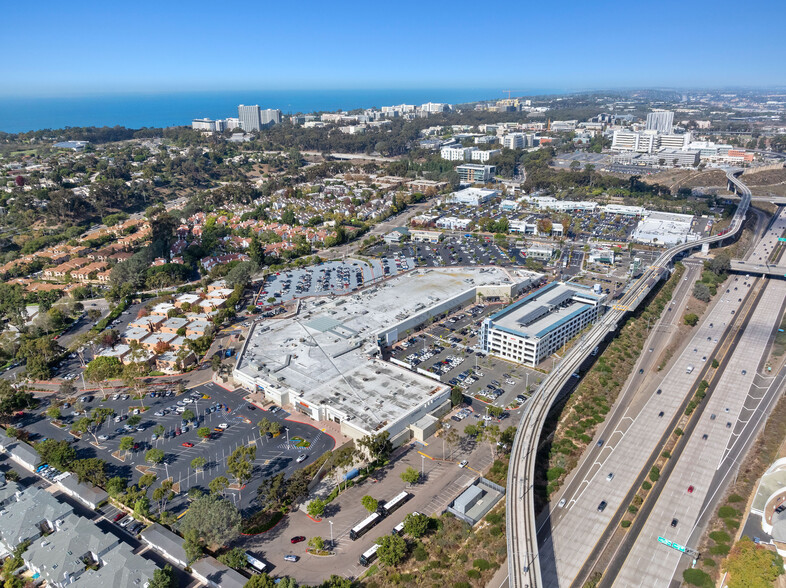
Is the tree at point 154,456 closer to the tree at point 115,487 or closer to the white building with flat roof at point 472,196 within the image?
the tree at point 115,487

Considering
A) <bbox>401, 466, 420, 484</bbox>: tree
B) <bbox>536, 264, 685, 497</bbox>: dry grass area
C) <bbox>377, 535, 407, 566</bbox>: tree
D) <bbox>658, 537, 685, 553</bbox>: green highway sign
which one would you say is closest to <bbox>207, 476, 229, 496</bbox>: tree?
<bbox>377, 535, 407, 566</bbox>: tree

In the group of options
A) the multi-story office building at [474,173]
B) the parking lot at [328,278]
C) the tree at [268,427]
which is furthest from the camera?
the multi-story office building at [474,173]

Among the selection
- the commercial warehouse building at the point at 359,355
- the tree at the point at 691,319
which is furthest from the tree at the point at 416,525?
the tree at the point at 691,319

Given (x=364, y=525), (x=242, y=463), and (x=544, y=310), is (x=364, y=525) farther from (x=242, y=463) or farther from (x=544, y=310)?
(x=544, y=310)

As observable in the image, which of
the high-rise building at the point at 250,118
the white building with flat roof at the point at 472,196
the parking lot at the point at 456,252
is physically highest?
the high-rise building at the point at 250,118

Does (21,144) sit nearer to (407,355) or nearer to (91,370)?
(91,370)

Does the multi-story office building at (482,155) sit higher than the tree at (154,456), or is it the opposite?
the multi-story office building at (482,155)
